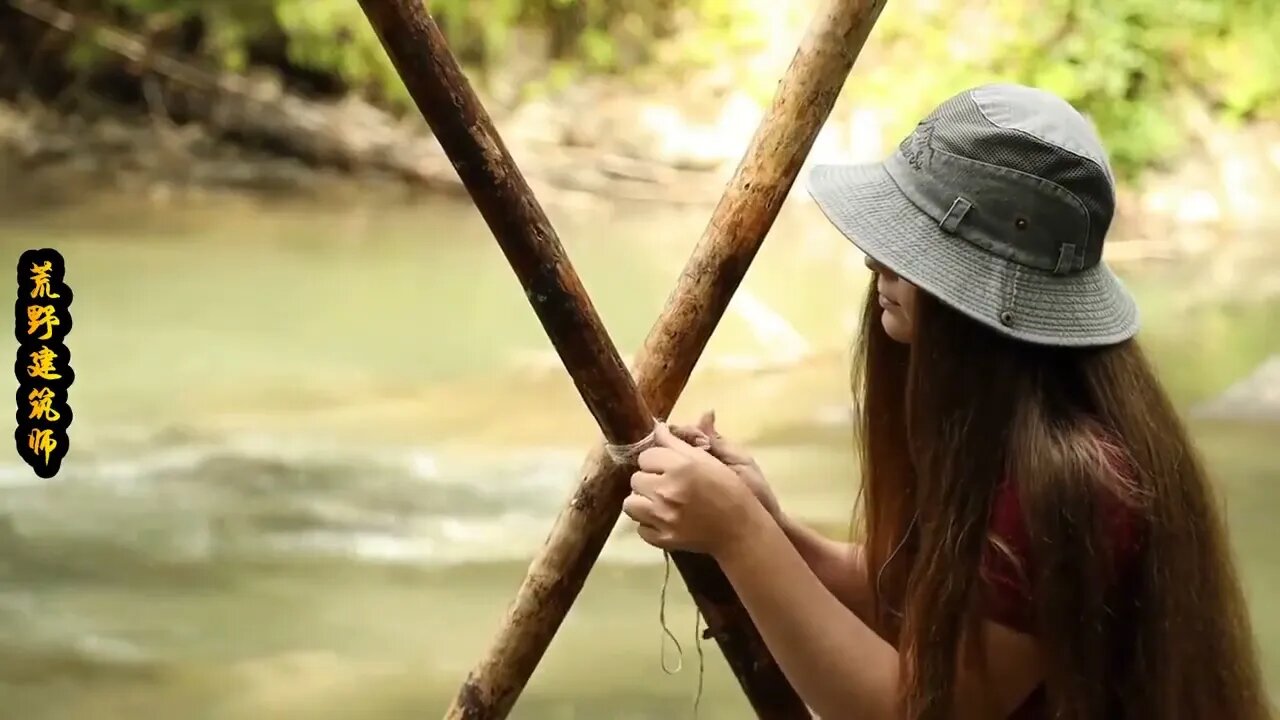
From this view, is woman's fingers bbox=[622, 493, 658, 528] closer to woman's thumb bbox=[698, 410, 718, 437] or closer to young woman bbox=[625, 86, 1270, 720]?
young woman bbox=[625, 86, 1270, 720]

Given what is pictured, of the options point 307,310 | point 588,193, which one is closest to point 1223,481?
point 307,310

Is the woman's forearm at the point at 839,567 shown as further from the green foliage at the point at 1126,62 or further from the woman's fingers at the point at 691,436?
the green foliage at the point at 1126,62

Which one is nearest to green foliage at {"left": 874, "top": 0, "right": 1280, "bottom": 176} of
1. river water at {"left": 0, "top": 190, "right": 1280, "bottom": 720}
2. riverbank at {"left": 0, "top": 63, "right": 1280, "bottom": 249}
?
riverbank at {"left": 0, "top": 63, "right": 1280, "bottom": 249}

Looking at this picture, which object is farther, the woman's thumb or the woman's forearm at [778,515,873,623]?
the woman's forearm at [778,515,873,623]

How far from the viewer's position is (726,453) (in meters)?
1.28

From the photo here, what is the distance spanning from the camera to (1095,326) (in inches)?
41.9

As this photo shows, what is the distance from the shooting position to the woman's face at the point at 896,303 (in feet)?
3.65

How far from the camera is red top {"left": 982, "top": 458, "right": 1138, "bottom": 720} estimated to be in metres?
1.05

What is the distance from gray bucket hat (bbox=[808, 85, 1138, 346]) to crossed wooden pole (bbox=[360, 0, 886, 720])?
0.60ft

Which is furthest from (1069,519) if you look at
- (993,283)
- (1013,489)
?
(993,283)

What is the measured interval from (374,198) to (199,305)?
67.1 inches

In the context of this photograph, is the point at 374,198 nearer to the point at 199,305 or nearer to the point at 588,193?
the point at 588,193

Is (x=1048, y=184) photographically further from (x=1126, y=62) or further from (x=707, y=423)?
(x=1126, y=62)

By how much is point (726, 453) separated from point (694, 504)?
0.57 ft
